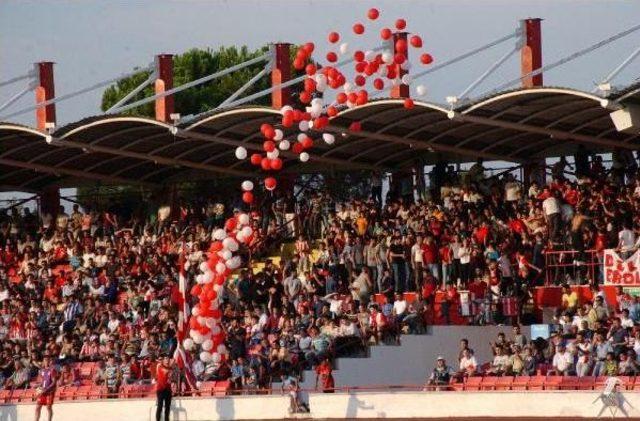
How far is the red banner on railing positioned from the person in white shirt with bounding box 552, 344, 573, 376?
8.68 ft

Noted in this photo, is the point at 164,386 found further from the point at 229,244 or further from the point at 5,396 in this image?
the point at 5,396

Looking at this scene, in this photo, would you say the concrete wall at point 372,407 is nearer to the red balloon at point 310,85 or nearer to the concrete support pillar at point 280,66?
the red balloon at point 310,85

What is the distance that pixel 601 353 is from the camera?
33.9m

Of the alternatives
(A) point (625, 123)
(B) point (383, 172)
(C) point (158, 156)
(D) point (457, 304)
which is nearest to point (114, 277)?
(C) point (158, 156)

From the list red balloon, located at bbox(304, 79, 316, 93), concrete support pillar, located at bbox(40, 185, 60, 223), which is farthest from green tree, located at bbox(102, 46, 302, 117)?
red balloon, located at bbox(304, 79, 316, 93)

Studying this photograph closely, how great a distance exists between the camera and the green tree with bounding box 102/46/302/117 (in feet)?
276

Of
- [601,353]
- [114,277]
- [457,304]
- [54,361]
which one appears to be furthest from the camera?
[114,277]

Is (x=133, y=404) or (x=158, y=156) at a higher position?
(x=158, y=156)

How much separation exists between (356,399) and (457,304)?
3697 millimetres

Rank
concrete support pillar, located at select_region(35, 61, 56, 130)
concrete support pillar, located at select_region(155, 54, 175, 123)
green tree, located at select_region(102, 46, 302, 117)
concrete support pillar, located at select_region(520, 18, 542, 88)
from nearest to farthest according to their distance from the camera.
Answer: concrete support pillar, located at select_region(520, 18, 542, 88) → concrete support pillar, located at select_region(155, 54, 175, 123) → concrete support pillar, located at select_region(35, 61, 56, 130) → green tree, located at select_region(102, 46, 302, 117)

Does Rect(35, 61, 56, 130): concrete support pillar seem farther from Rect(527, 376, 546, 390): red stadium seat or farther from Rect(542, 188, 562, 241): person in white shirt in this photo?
Rect(527, 376, 546, 390): red stadium seat

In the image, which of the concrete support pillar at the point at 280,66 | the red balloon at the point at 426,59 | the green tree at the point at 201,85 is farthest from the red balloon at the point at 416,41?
the green tree at the point at 201,85

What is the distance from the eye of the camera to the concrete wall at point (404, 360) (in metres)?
38.5

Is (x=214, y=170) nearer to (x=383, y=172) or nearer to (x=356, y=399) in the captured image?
(x=383, y=172)
